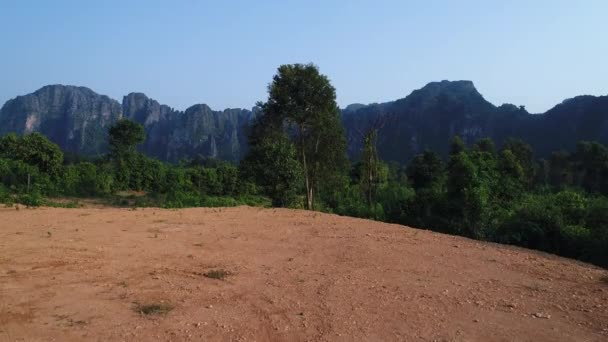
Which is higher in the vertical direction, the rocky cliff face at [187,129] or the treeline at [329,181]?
the rocky cliff face at [187,129]

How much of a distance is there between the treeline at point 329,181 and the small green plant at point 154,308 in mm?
8508

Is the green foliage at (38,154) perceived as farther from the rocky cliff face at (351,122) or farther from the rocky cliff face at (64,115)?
the rocky cliff face at (64,115)

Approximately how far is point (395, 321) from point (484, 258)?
393cm

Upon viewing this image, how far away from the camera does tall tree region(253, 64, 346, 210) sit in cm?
A: 1891

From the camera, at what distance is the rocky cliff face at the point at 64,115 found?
128125mm

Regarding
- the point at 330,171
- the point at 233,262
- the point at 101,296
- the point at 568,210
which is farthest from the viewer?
the point at 330,171

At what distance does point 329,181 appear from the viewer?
22.1 m

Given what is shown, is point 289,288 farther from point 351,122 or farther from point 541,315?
point 351,122

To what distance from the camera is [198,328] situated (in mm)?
4633

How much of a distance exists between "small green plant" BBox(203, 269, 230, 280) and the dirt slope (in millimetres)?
129

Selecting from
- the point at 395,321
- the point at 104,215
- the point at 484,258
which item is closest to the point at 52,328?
the point at 395,321

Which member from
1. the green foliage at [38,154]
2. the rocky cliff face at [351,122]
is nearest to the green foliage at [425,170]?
the green foliage at [38,154]

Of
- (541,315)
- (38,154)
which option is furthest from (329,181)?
(38,154)

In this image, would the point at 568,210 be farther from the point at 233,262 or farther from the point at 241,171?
the point at 241,171
